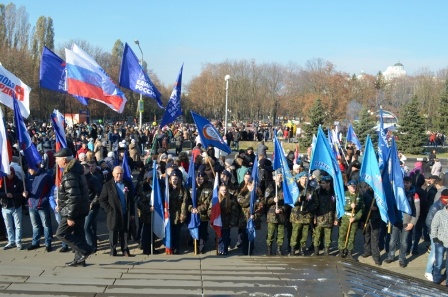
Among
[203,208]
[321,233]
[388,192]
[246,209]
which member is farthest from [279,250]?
[388,192]

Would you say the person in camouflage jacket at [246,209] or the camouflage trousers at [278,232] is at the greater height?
the person in camouflage jacket at [246,209]

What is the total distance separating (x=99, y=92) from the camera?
43.8ft

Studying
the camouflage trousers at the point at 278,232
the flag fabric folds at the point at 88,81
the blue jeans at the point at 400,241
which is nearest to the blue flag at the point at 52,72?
the flag fabric folds at the point at 88,81

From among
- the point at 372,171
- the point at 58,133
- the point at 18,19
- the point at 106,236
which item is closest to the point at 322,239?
the point at 372,171

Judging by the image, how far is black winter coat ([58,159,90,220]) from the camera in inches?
281

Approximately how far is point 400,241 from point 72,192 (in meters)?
6.16

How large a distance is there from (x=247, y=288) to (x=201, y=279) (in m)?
0.75

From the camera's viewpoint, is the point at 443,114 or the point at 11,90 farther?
the point at 443,114

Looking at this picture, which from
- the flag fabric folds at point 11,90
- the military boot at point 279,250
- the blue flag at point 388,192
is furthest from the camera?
the flag fabric folds at point 11,90

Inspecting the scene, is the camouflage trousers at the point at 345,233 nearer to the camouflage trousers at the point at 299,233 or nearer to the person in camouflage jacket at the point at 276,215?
the camouflage trousers at the point at 299,233

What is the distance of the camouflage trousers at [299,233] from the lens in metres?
9.54

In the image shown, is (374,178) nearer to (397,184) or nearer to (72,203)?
(397,184)

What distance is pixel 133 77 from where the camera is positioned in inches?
574

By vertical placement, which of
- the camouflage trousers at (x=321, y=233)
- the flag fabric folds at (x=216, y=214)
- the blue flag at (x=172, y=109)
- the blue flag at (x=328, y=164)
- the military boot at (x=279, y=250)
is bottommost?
the military boot at (x=279, y=250)
